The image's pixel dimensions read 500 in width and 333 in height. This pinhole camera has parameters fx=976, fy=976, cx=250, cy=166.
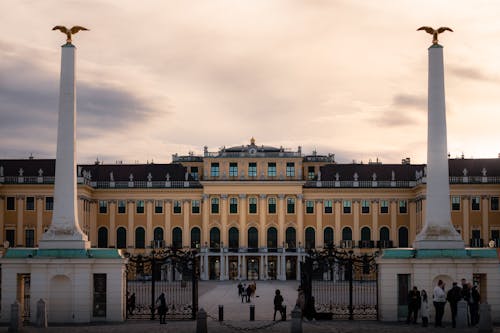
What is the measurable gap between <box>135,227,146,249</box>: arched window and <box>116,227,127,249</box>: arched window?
3.90 feet

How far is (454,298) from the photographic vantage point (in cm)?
3528

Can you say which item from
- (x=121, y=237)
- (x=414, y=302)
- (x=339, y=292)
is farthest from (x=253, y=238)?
(x=414, y=302)

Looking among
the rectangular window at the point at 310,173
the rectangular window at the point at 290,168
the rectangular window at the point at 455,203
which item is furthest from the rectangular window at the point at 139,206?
the rectangular window at the point at 455,203

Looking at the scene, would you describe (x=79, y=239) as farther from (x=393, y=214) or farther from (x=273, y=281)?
(x=393, y=214)

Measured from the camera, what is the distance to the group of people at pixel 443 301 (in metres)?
35.3

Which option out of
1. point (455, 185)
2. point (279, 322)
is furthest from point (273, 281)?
point (279, 322)

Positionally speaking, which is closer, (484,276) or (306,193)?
(484,276)

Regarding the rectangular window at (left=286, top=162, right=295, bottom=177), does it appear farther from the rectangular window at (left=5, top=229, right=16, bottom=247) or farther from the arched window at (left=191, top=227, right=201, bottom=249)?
the rectangular window at (left=5, top=229, right=16, bottom=247)

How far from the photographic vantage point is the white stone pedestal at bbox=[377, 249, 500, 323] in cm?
3734

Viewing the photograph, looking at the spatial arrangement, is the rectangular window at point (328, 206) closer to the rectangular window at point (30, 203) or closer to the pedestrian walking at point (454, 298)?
the rectangular window at point (30, 203)

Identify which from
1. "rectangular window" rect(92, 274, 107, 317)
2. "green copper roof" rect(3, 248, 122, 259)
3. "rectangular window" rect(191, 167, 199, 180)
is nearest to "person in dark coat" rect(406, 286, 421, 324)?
"green copper roof" rect(3, 248, 122, 259)

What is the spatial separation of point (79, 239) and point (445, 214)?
14.4m

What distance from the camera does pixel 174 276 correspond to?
307 feet

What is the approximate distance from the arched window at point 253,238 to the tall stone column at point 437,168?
62503mm
